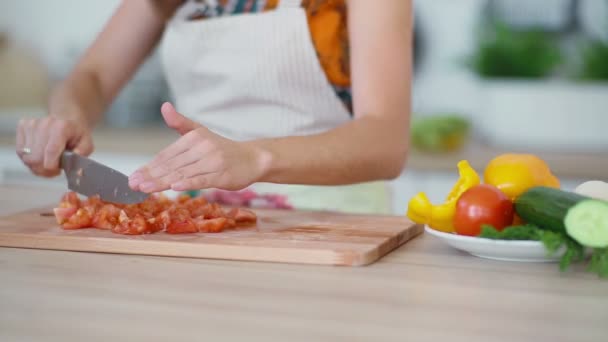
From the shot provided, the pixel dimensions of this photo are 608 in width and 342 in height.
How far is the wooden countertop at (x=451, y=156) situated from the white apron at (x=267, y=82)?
71 centimetres

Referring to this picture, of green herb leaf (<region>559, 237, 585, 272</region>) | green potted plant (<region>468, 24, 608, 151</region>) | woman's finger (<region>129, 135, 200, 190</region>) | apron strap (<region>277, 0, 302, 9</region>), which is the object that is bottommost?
green potted plant (<region>468, 24, 608, 151</region>)

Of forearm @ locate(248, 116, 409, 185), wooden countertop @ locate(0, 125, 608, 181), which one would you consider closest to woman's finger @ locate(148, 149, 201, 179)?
forearm @ locate(248, 116, 409, 185)

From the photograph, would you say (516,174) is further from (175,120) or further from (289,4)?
(289,4)

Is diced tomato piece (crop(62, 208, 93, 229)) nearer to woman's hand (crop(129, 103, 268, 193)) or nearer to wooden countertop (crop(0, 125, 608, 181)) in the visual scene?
woman's hand (crop(129, 103, 268, 193))

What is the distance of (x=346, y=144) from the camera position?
1388 millimetres

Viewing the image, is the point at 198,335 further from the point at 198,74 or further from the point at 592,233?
the point at 198,74

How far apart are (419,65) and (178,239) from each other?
2045 millimetres

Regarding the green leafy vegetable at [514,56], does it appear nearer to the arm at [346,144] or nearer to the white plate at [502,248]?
the arm at [346,144]

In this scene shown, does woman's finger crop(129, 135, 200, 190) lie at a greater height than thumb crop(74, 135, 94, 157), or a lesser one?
greater

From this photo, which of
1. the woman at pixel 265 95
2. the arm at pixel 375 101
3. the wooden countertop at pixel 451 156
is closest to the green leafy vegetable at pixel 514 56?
the wooden countertop at pixel 451 156

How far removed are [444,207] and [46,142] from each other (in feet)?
2.42

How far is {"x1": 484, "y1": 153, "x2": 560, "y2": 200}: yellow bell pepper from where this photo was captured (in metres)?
1.18

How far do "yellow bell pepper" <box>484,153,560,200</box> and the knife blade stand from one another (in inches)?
20.6

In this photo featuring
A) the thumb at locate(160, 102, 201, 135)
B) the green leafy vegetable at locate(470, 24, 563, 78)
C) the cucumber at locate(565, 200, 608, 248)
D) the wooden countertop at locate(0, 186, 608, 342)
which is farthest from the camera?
the green leafy vegetable at locate(470, 24, 563, 78)
